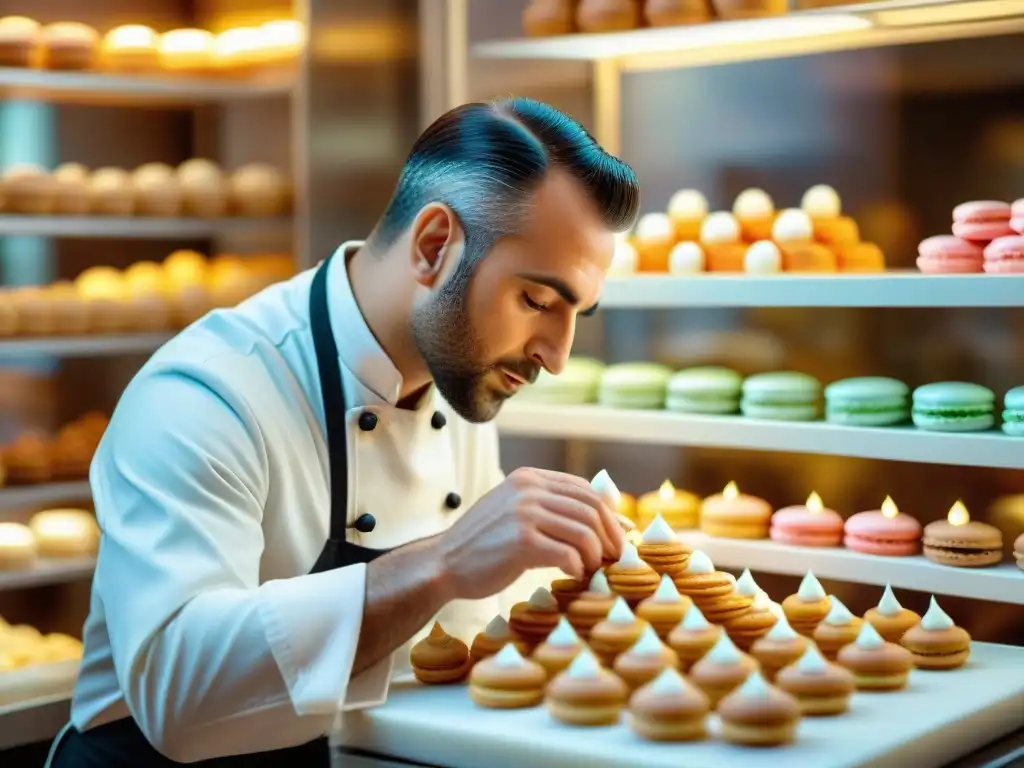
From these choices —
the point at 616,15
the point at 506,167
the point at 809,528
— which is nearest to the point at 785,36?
the point at 616,15

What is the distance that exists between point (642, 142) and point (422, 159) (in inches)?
61.3

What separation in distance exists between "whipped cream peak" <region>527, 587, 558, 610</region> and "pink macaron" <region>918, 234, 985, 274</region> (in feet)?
4.10

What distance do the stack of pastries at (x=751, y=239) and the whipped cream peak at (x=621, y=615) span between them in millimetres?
1378

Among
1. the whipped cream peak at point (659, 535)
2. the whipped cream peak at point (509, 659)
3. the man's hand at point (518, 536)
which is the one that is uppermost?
the man's hand at point (518, 536)

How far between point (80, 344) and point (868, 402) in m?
2.18

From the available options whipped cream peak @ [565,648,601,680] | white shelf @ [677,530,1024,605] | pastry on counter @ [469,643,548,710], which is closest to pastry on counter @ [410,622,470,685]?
pastry on counter @ [469,643,548,710]

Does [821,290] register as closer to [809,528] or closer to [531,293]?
[809,528]

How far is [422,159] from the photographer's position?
5.90 feet

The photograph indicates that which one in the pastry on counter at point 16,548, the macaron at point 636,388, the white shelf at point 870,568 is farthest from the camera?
the pastry on counter at point 16,548

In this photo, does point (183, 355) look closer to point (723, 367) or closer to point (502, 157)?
point (502, 157)

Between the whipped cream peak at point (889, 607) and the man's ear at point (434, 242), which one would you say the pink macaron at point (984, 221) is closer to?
the whipped cream peak at point (889, 607)

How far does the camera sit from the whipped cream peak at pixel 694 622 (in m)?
1.45

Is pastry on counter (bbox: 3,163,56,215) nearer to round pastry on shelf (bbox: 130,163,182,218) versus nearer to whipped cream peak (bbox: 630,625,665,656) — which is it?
round pastry on shelf (bbox: 130,163,182,218)

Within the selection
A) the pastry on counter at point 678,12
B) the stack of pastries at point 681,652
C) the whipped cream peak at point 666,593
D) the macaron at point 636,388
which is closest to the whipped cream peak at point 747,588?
the stack of pastries at point 681,652
